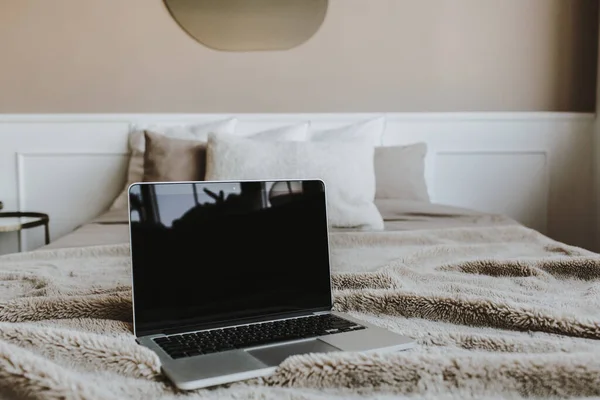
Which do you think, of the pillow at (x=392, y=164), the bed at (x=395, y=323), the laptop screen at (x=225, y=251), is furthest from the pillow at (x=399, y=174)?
the laptop screen at (x=225, y=251)

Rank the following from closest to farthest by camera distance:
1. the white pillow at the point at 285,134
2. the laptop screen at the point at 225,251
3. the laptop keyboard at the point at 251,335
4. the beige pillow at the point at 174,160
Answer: the laptop keyboard at the point at 251,335 → the laptop screen at the point at 225,251 → the beige pillow at the point at 174,160 → the white pillow at the point at 285,134

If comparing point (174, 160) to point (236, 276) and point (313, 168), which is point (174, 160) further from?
point (236, 276)

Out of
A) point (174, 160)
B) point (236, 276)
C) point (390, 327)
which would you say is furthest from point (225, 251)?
point (174, 160)

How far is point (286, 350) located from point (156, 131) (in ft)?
5.43

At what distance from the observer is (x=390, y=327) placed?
817mm

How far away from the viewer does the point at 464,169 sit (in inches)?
99.3

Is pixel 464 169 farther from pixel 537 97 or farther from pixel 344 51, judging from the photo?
pixel 344 51

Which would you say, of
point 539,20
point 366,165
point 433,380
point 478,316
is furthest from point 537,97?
point 433,380

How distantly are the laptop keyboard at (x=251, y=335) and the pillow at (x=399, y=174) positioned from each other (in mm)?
1318

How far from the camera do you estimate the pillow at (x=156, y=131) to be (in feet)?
7.13

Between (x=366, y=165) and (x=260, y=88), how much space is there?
0.83 metres

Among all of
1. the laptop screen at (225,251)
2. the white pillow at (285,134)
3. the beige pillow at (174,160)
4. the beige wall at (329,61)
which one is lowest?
the laptop screen at (225,251)

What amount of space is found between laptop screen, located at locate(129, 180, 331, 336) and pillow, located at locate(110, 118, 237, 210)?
4.21 ft

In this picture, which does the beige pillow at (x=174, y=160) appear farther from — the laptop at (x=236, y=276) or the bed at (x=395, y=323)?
the laptop at (x=236, y=276)
